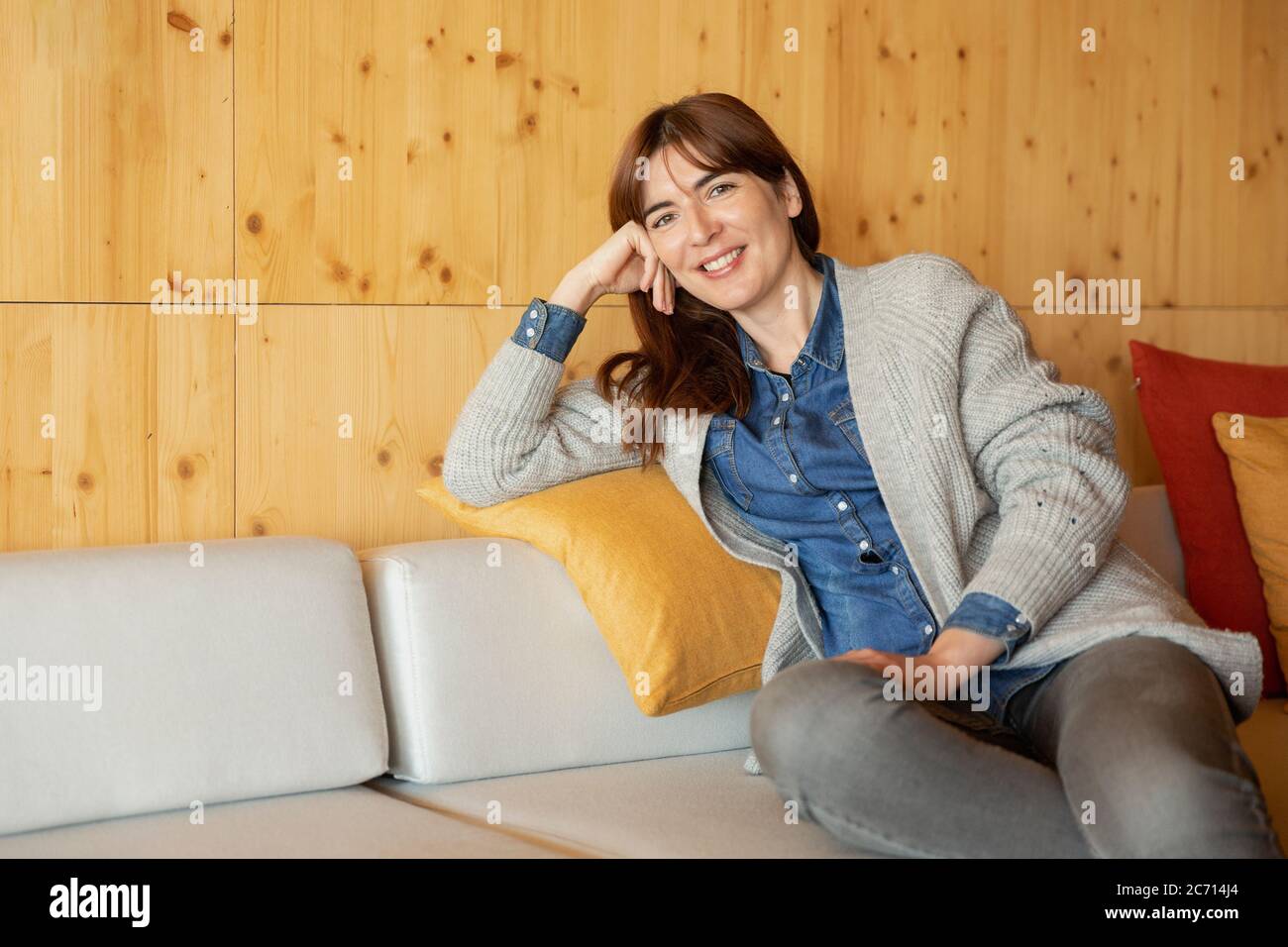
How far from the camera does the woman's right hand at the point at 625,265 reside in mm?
1981

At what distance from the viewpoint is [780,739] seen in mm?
1401

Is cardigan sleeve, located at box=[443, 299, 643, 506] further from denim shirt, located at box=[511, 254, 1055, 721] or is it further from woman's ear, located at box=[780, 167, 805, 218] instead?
woman's ear, located at box=[780, 167, 805, 218]

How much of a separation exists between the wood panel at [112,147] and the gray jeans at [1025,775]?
117cm

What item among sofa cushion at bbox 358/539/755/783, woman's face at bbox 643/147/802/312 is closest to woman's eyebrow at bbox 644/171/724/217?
woman's face at bbox 643/147/802/312

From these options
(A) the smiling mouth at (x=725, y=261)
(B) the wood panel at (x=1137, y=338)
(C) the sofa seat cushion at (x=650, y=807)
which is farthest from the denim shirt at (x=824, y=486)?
(B) the wood panel at (x=1137, y=338)

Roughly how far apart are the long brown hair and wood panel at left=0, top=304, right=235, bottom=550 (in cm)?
61

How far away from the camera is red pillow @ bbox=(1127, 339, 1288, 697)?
2250 millimetres

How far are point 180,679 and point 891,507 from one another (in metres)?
0.90

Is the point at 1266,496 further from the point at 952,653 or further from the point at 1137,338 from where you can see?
the point at 952,653

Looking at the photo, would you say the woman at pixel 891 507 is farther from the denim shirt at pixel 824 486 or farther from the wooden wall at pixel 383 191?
the wooden wall at pixel 383 191

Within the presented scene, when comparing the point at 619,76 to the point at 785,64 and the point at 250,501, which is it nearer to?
the point at 785,64

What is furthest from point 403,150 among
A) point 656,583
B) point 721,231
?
point 656,583

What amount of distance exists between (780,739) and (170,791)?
0.72 m

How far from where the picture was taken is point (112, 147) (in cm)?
196
